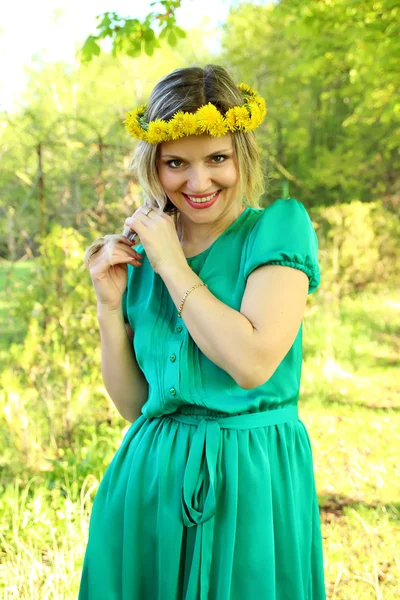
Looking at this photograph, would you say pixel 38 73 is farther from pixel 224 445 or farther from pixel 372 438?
pixel 224 445

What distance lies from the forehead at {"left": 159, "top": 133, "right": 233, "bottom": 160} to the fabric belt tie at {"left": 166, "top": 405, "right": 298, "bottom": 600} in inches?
25.0

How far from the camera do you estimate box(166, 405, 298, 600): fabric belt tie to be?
163cm

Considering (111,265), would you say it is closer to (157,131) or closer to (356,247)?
(157,131)

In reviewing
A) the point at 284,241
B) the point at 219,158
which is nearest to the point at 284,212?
the point at 284,241

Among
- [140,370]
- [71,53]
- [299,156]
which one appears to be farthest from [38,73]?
[140,370]

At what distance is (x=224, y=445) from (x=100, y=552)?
0.45m

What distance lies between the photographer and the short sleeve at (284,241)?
63.2 inches

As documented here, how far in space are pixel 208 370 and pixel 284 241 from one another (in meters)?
0.36

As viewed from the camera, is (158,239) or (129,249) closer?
(158,239)

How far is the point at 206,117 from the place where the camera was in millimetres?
1628

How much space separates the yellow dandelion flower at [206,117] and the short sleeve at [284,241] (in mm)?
251

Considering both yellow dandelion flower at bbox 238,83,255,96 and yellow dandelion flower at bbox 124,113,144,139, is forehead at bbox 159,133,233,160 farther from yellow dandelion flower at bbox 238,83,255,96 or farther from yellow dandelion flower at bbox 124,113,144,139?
yellow dandelion flower at bbox 238,83,255,96

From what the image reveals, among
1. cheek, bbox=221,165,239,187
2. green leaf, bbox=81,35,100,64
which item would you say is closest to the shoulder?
cheek, bbox=221,165,239,187

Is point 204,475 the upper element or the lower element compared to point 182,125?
lower
